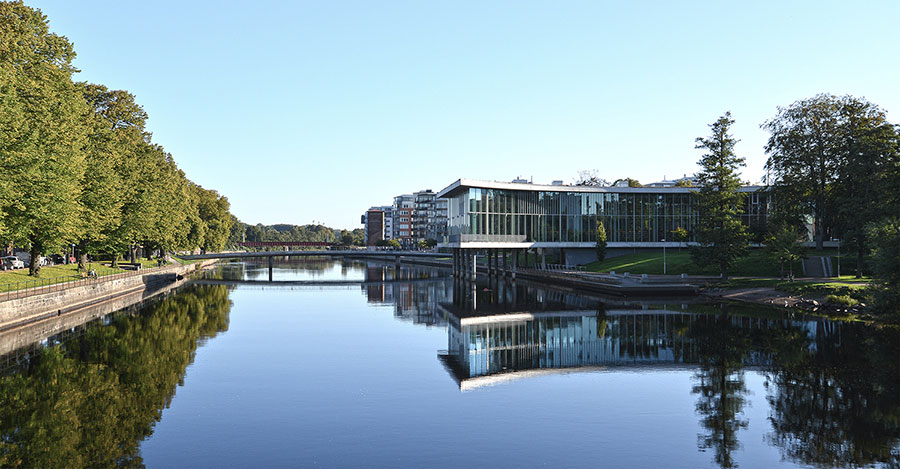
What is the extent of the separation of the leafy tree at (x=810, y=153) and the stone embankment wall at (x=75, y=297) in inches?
3187

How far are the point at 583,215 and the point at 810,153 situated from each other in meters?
35.9

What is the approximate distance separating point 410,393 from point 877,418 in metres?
19.2

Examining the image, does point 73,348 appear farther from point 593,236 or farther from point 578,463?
point 593,236

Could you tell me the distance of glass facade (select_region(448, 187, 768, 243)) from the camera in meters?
99.9

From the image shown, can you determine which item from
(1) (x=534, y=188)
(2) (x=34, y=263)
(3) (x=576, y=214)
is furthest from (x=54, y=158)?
(3) (x=576, y=214)

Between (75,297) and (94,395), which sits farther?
(75,297)

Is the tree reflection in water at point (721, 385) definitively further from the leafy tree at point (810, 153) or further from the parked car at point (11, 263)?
the parked car at point (11, 263)

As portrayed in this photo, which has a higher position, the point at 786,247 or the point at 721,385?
the point at 786,247

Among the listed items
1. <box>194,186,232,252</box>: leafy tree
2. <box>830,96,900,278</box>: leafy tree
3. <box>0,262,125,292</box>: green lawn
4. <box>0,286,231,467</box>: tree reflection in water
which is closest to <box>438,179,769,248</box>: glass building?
<box>830,96,900,278</box>: leafy tree

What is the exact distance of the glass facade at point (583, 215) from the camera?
3932 inches

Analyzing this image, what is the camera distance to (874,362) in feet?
114

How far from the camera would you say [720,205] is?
249 ft

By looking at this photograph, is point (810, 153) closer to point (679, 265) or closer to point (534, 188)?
point (679, 265)

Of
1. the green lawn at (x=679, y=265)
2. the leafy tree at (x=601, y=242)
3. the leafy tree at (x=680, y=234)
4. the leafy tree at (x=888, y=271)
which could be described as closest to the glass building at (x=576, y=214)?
the leafy tree at (x=680, y=234)
